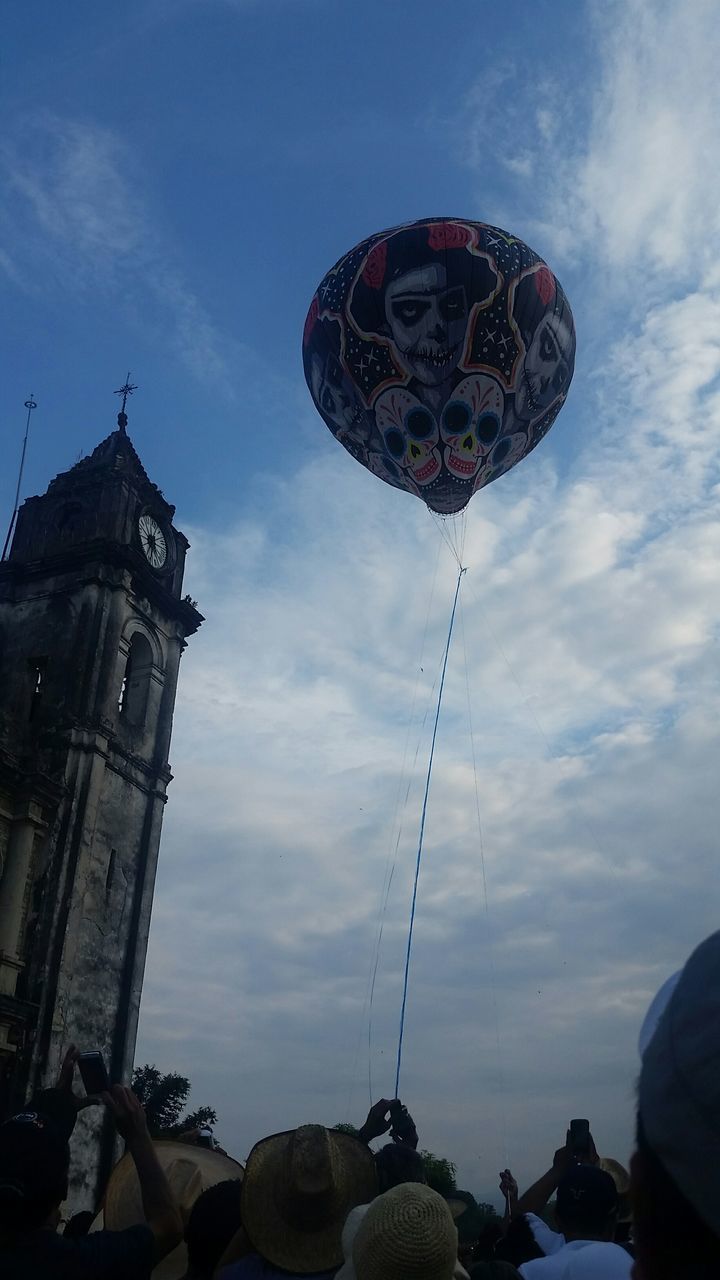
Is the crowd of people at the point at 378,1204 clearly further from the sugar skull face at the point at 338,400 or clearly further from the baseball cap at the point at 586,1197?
the sugar skull face at the point at 338,400

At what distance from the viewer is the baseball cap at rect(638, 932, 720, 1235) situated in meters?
1.24

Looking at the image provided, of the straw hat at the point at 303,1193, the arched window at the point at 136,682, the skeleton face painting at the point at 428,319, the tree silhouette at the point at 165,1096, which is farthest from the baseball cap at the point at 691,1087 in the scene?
the tree silhouette at the point at 165,1096

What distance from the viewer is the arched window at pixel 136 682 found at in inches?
1149

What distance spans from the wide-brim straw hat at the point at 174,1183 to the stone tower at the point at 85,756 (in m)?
19.3

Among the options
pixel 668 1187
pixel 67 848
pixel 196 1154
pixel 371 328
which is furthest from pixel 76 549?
pixel 668 1187

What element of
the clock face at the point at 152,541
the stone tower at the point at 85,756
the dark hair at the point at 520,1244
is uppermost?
Answer: the clock face at the point at 152,541

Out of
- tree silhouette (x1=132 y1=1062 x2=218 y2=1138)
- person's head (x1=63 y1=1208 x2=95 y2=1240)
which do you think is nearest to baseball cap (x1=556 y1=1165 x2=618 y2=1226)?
person's head (x1=63 y1=1208 x2=95 y2=1240)

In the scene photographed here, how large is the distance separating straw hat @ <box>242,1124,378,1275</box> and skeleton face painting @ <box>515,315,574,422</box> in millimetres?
12395

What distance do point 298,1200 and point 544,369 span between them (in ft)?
43.1

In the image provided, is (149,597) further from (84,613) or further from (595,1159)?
(595,1159)

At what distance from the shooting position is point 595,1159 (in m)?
5.47

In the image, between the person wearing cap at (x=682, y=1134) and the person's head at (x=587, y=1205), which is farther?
the person's head at (x=587, y=1205)

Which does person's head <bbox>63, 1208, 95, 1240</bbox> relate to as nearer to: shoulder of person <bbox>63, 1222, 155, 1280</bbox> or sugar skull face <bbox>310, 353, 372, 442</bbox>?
shoulder of person <bbox>63, 1222, 155, 1280</bbox>

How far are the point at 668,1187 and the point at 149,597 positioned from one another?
29.7m
